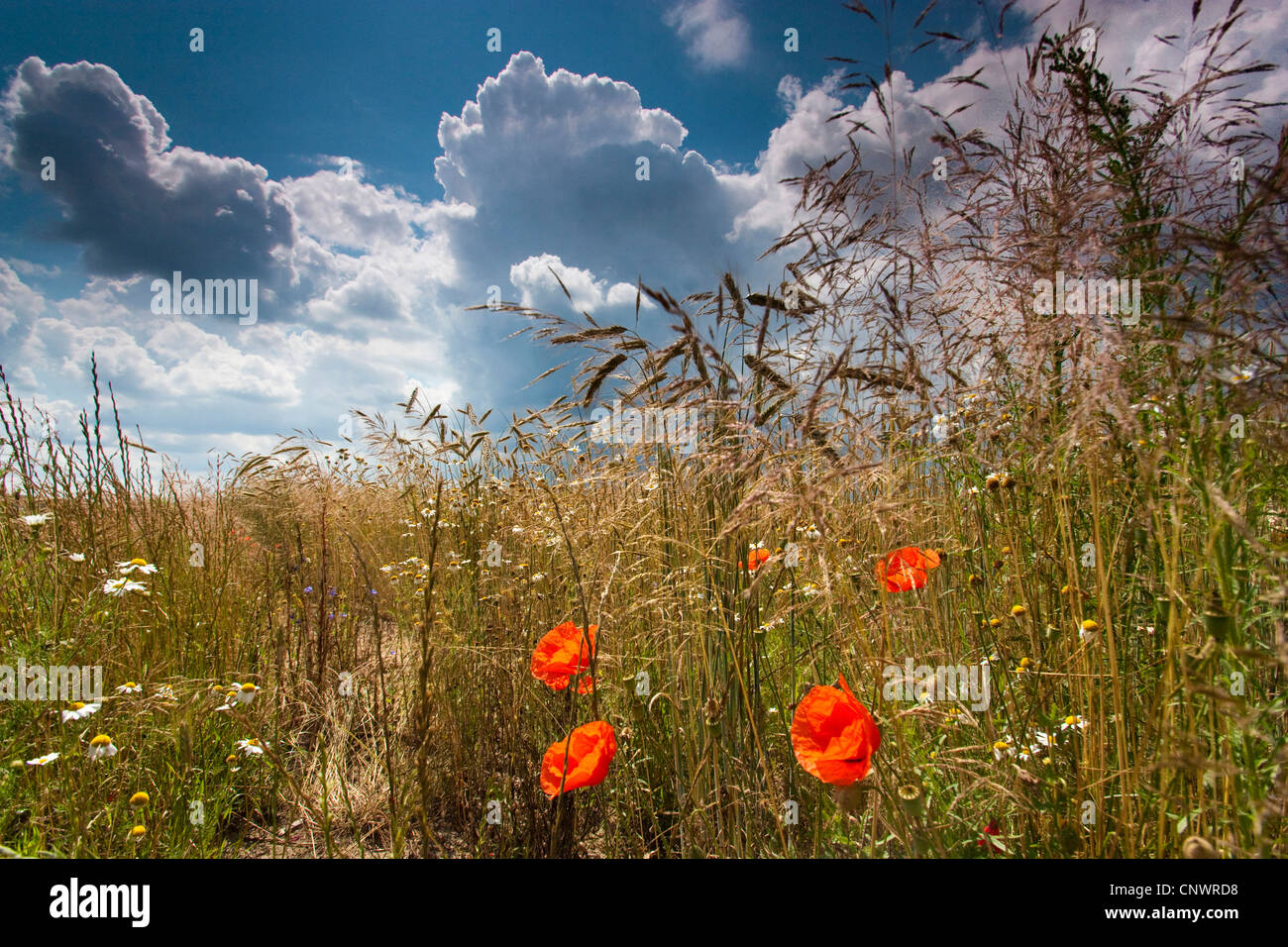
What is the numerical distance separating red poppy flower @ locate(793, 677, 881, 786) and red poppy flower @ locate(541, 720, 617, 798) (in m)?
0.44

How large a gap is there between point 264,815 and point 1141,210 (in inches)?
132

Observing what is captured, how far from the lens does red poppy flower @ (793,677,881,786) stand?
3.43 ft

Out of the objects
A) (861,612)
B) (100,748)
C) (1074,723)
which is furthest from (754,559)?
(100,748)

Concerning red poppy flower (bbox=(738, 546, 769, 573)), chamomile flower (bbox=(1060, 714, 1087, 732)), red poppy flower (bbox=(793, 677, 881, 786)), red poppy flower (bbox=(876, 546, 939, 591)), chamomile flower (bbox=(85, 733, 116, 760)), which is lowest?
chamomile flower (bbox=(85, 733, 116, 760))

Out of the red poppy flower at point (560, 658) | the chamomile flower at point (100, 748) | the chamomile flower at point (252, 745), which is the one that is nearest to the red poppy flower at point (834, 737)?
the red poppy flower at point (560, 658)

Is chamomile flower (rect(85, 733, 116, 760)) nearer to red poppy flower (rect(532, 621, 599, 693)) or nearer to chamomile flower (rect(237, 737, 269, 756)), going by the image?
chamomile flower (rect(237, 737, 269, 756))

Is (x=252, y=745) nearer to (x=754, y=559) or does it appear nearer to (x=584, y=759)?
(x=584, y=759)

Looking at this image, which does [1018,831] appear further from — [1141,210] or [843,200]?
[843,200]

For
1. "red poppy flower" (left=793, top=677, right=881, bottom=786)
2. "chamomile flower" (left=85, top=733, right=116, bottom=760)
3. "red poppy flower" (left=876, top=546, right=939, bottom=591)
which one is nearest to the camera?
"red poppy flower" (left=793, top=677, right=881, bottom=786)

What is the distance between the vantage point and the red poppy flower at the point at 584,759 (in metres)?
1.27

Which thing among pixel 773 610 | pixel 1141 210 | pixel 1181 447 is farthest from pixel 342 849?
pixel 1141 210

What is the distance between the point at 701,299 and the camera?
197 centimetres

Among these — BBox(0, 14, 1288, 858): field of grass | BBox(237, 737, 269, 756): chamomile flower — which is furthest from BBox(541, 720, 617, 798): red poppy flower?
BBox(237, 737, 269, 756): chamomile flower

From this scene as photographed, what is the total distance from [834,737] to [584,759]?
0.57 m
